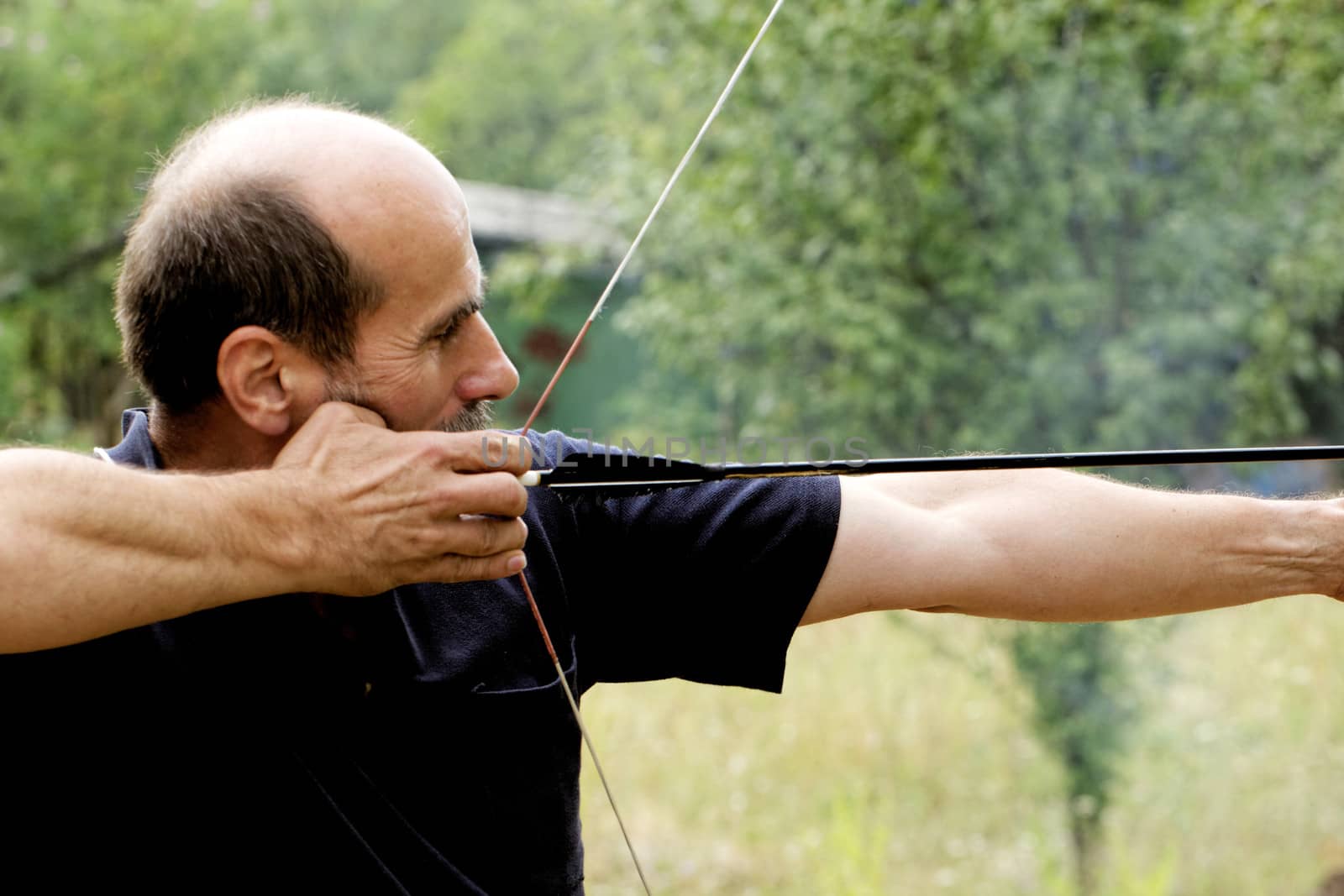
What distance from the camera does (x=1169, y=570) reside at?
57.2 inches

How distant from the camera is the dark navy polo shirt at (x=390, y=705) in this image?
4.33ft

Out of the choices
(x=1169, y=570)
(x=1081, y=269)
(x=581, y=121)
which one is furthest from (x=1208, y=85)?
(x=581, y=121)

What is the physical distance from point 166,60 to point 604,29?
961 centimetres

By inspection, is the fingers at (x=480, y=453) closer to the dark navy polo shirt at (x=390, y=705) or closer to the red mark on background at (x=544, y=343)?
the dark navy polo shirt at (x=390, y=705)

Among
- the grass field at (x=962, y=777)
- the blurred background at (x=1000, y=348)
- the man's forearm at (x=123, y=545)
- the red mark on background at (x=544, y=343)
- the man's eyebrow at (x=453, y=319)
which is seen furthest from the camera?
the red mark on background at (x=544, y=343)

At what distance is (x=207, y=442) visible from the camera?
146 cm

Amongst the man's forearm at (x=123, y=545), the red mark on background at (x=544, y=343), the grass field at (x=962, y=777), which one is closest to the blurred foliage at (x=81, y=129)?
the red mark on background at (x=544, y=343)

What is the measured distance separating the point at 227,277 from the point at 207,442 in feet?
0.68

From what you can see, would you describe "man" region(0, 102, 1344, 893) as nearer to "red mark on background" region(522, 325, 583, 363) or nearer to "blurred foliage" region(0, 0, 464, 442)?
"blurred foliage" region(0, 0, 464, 442)

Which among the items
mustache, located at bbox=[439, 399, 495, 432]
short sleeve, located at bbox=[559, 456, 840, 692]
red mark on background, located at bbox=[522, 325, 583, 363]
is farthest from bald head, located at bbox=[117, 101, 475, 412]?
red mark on background, located at bbox=[522, 325, 583, 363]

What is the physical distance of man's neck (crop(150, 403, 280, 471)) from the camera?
1.44 metres

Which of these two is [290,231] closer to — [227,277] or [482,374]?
[227,277]

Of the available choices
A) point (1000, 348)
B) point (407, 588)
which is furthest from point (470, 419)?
point (1000, 348)

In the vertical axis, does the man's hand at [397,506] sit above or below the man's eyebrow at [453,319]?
below
